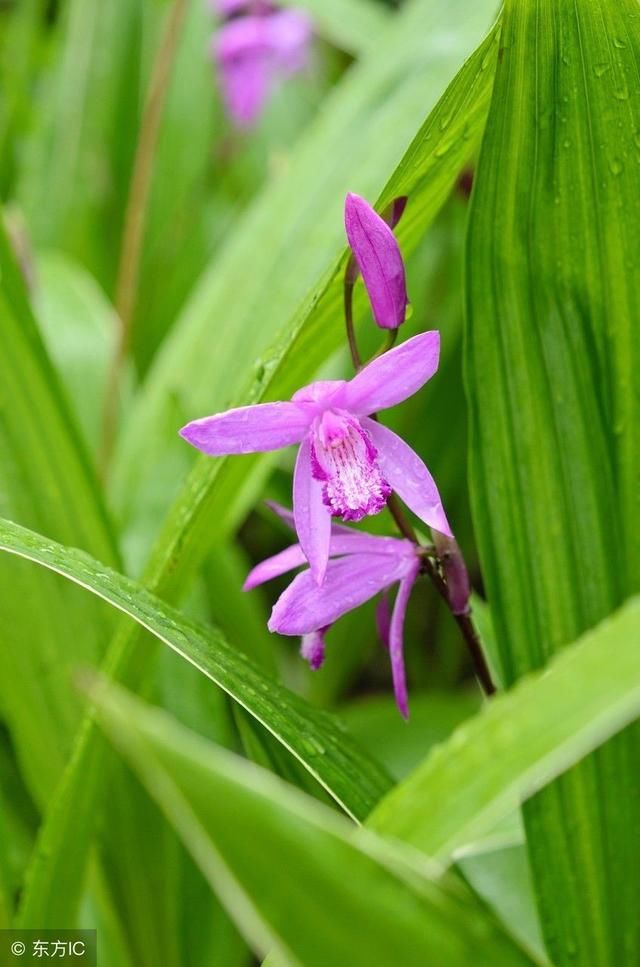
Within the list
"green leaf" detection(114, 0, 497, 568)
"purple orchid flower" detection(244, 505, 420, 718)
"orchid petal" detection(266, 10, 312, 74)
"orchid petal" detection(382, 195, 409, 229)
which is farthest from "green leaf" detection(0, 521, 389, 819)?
"orchid petal" detection(266, 10, 312, 74)

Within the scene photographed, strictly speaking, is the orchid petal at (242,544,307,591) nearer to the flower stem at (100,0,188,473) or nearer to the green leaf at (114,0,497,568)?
the green leaf at (114,0,497,568)

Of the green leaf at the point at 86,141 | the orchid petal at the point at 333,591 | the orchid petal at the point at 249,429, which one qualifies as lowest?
the orchid petal at the point at 333,591

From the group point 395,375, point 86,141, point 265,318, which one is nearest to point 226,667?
point 395,375

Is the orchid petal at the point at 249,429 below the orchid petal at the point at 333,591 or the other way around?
the other way around

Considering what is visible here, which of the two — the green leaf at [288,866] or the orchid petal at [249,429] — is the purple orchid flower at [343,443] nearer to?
the orchid petal at [249,429]

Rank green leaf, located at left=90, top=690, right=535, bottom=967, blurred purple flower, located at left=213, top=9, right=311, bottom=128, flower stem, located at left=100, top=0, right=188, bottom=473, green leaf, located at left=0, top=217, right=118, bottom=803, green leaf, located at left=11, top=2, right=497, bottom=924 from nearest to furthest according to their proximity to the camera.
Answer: green leaf, located at left=90, top=690, right=535, bottom=967, green leaf, located at left=11, top=2, right=497, bottom=924, green leaf, located at left=0, top=217, right=118, bottom=803, flower stem, located at left=100, top=0, right=188, bottom=473, blurred purple flower, located at left=213, top=9, right=311, bottom=128

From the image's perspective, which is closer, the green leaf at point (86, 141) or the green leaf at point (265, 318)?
the green leaf at point (265, 318)

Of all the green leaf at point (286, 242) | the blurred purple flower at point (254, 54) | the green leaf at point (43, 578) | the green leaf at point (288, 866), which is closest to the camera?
the green leaf at point (288, 866)

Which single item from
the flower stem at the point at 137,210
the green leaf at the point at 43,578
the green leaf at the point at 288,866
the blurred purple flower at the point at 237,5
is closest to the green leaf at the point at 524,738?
the green leaf at the point at 288,866
